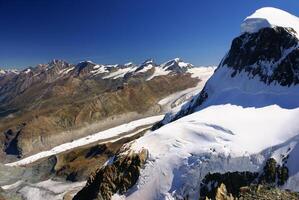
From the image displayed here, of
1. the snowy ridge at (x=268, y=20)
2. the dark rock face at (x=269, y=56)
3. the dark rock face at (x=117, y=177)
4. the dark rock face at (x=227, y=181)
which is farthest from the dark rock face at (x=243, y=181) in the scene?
the snowy ridge at (x=268, y=20)

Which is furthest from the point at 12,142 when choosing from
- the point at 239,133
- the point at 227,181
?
the point at 227,181

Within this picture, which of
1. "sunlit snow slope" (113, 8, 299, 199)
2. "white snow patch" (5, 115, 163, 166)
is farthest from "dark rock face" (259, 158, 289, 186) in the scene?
"white snow patch" (5, 115, 163, 166)

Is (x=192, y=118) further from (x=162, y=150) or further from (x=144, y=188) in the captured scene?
(x=144, y=188)

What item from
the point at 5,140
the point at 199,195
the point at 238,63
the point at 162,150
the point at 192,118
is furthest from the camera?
the point at 5,140

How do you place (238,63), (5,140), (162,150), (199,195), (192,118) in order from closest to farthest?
A: (199,195)
(162,150)
(192,118)
(238,63)
(5,140)

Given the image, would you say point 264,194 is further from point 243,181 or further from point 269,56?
point 269,56

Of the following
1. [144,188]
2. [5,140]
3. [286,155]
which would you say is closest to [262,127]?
[286,155]

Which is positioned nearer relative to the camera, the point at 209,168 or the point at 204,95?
the point at 209,168

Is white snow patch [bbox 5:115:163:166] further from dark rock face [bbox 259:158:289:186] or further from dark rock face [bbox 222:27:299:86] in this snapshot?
dark rock face [bbox 259:158:289:186]
